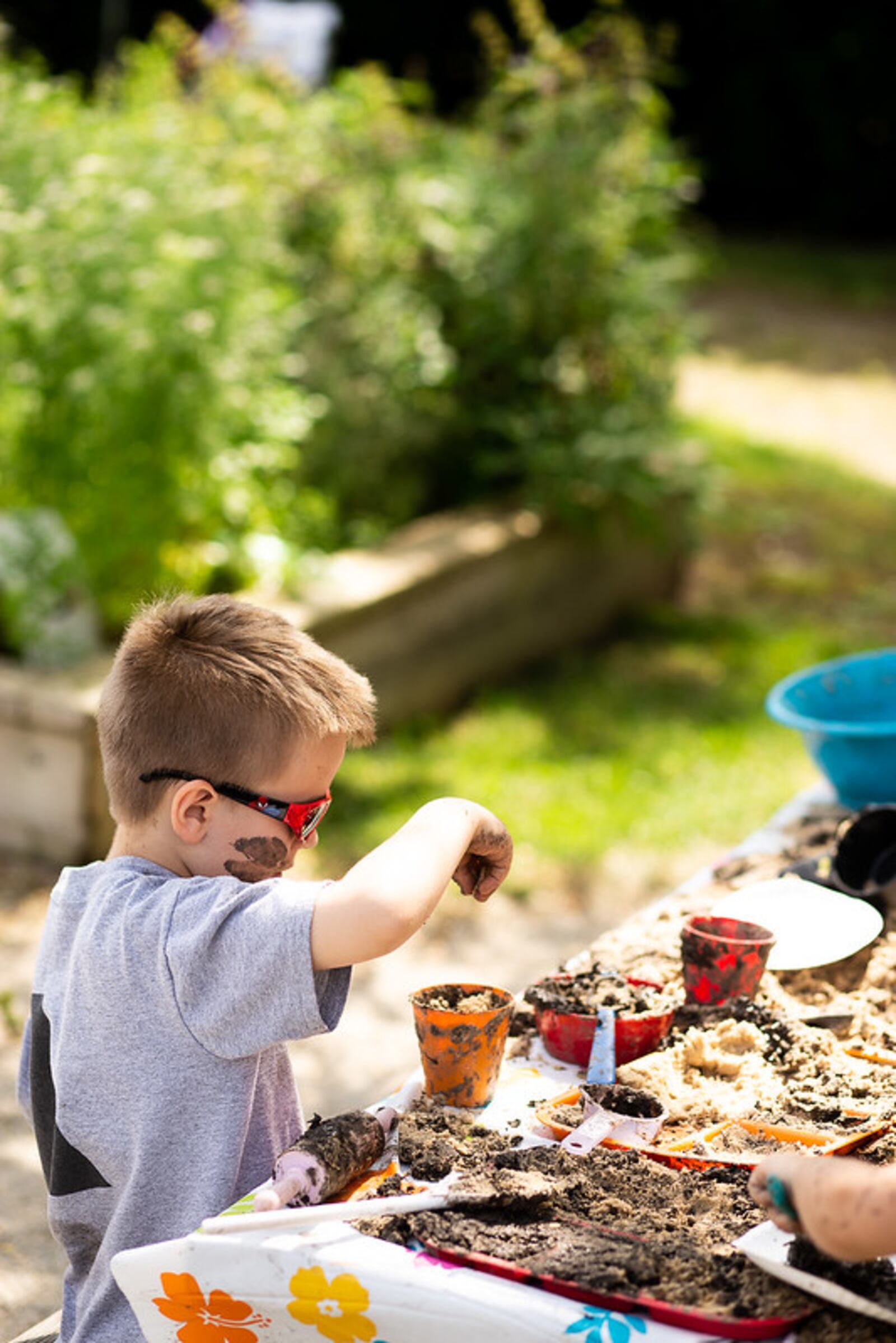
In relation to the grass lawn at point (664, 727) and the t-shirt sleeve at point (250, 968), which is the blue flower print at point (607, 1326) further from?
the grass lawn at point (664, 727)

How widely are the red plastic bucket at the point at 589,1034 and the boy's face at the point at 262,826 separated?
0.44 metres

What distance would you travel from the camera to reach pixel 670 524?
674 centimetres

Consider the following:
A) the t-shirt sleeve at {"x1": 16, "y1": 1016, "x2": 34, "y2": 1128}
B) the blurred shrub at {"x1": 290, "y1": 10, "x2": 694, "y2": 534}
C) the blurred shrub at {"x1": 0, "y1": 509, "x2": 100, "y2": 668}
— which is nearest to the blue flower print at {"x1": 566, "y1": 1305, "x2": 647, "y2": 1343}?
the t-shirt sleeve at {"x1": 16, "y1": 1016, "x2": 34, "y2": 1128}

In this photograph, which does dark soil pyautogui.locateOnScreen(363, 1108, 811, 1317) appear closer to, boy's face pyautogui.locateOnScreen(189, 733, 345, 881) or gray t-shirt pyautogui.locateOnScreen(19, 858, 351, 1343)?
gray t-shirt pyautogui.locateOnScreen(19, 858, 351, 1343)

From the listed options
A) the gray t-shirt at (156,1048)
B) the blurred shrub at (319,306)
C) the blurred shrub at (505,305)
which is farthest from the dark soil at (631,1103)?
the blurred shrub at (505,305)

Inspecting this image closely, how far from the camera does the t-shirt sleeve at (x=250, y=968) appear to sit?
1.62 metres

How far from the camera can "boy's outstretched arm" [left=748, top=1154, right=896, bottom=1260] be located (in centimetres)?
137

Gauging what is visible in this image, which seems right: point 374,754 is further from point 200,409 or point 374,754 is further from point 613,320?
point 613,320

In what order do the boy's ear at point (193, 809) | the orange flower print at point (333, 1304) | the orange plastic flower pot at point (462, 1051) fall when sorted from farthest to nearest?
the orange plastic flower pot at point (462, 1051) < the boy's ear at point (193, 809) < the orange flower print at point (333, 1304)

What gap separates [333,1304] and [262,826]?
51cm

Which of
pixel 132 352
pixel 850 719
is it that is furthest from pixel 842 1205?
pixel 132 352

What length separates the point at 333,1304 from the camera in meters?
1.53

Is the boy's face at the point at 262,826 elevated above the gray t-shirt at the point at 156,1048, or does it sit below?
above

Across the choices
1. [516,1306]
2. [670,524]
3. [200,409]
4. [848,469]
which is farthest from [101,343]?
[848,469]
